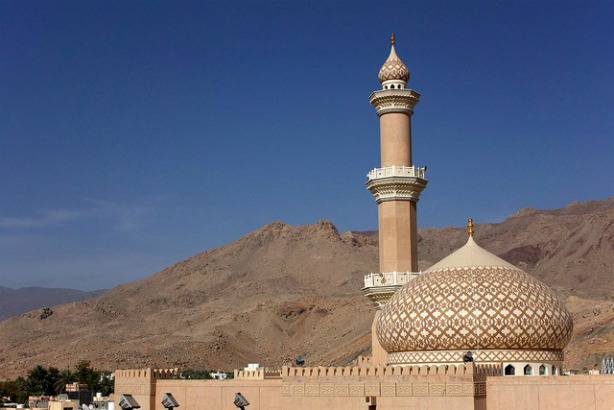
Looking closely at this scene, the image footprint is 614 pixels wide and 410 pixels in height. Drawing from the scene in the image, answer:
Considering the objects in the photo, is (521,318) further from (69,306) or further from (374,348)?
(69,306)

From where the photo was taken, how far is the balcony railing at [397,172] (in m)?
25.6

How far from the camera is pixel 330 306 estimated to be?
258 feet

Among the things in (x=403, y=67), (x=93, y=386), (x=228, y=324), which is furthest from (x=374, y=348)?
(x=228, y=324)

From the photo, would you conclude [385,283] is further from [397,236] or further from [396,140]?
[396,140]

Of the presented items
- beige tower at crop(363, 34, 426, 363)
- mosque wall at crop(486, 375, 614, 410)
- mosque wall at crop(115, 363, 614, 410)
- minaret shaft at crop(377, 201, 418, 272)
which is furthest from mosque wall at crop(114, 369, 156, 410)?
mosque wall at crop(486, 375, 614, 410)

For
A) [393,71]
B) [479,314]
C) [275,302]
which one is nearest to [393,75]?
[393,71]

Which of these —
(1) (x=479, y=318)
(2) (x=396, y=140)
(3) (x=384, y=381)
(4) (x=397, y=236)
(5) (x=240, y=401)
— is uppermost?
(2) (x=396, y=140)

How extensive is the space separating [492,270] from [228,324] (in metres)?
57.9

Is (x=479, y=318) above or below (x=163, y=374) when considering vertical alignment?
above

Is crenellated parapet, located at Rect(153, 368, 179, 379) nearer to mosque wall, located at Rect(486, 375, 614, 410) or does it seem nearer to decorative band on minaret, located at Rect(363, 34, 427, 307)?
decorative band on minaret, located at Rect(363, 34, 427, 307)

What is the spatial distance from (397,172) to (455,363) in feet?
22.8

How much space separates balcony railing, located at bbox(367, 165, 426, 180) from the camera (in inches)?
1006

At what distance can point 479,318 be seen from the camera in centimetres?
1998

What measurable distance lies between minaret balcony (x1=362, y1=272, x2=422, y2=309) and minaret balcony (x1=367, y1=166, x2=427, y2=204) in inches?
84.3
